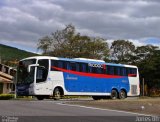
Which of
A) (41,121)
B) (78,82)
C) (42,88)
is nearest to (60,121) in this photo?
(41,121)

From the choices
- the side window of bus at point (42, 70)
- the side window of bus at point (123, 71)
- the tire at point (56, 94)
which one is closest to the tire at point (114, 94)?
the side window of bus at point (123, 71)

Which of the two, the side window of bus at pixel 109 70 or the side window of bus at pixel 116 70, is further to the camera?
the side window of bus at pixel 116 70

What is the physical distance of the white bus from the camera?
3231cm

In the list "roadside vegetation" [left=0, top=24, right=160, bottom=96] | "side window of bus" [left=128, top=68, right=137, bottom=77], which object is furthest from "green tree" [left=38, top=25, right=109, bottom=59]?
"side window of bus" [left=128, top=68, right=137, bottom=77]

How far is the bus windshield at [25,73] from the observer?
105 ft

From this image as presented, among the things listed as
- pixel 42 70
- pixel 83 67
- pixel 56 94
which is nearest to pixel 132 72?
pixel 83 67

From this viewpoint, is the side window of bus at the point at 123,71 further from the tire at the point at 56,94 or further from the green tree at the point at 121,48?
the green tree at the point at 121,48

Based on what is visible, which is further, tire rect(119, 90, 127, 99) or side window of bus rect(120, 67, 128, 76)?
side window of bus rect(120, 67, 128, 76)

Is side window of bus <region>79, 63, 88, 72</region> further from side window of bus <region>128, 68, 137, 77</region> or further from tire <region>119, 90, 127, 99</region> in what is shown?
side window of bus <region>128, 68, 137, 77</region>

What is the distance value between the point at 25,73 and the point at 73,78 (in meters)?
4.22

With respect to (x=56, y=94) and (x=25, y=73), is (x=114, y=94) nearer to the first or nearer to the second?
(x=56, y=94)

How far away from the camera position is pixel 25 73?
3269 cm

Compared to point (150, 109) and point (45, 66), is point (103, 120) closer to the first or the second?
point (150, 109)

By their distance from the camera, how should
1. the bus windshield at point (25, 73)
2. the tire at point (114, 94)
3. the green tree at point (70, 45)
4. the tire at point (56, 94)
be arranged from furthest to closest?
the green tree at point (70, 45), the tire at point (114, 94), the tire at point (56, 94), the bus windshield at point (25, 73)
